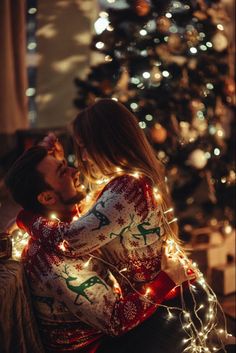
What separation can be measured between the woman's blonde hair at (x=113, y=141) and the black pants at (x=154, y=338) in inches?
16.7

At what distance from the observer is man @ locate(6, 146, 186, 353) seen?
1.48 metres

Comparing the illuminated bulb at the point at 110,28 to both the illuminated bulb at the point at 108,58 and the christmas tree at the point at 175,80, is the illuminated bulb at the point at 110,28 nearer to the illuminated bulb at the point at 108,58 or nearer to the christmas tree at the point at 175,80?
the christmas tree at the point at 175,80

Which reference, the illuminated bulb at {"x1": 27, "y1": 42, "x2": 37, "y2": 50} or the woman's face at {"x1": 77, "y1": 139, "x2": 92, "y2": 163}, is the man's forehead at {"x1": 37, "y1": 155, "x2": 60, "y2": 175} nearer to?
the woman's face at {"x1": 77, "y1": 139, "x2": 92, "y2": 163}

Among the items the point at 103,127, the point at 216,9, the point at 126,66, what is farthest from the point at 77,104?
the point at 103,127

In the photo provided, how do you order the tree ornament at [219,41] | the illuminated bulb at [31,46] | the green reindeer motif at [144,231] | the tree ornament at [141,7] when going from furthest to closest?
the illuminated bulb at [31,46]
the tree ornament at [219,41]
the tree ornament at [141,7]
the green reindeer motif at [144,231]

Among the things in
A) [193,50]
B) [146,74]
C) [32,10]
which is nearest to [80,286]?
[146,74]

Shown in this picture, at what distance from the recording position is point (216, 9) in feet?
10.6

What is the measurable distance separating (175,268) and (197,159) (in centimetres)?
165

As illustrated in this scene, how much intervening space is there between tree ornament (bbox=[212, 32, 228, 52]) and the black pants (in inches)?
79.6

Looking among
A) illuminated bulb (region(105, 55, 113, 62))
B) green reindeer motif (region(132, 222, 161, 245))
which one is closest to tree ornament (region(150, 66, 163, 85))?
illuminated bulb (region(105, 55, 113, 62))

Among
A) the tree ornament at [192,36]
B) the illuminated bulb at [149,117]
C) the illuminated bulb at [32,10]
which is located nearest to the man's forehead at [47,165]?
the illuminated bulb at [149,117]

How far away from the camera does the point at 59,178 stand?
66.4 inches

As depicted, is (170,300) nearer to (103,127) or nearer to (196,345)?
(196,345)

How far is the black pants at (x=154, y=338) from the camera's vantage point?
60.7 inches
